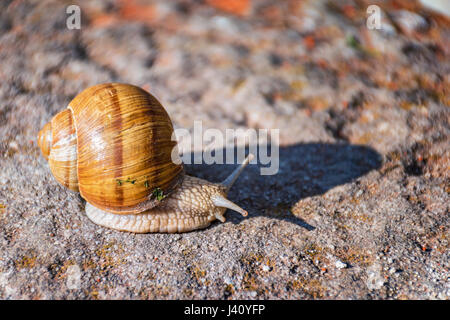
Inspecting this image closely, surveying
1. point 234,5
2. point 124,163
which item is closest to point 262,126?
point 124,163

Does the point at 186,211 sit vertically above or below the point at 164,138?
below

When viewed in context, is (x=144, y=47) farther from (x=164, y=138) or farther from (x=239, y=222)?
(x=239, y=222)

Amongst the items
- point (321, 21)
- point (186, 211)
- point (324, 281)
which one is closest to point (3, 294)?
point (186, 211)

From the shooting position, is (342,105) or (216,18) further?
(216,18)

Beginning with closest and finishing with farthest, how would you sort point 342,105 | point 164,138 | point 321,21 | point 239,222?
point 164,138 → point 239,222 → point 342,105 → point 321,21

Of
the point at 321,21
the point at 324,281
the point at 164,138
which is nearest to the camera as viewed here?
the point at 324,281

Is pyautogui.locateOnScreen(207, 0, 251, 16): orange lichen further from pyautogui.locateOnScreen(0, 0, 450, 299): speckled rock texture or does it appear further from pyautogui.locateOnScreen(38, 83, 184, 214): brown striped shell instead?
pyautogui.locateOnScreen(38, 83, 184, 214): brown striped shell

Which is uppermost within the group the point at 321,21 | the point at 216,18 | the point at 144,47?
the point at 321,21
